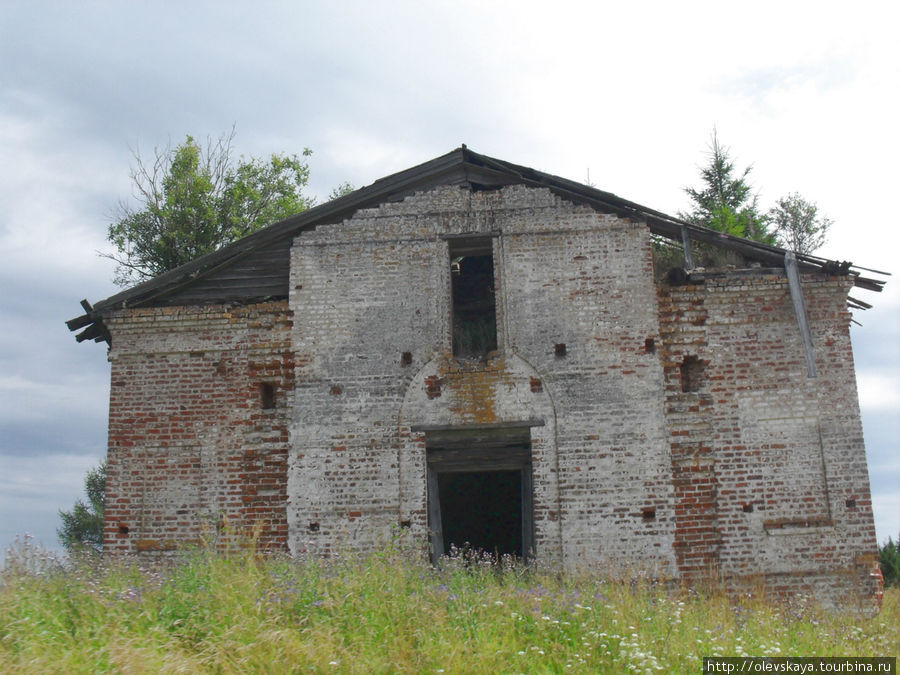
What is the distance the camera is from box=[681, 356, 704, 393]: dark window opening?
1066cm

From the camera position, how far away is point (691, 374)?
10734 millimetres

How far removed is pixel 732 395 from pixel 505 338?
9.98 ft

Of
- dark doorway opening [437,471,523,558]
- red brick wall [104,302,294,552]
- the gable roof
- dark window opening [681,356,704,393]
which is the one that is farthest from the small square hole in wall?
dark window opening [681,356,704,393]

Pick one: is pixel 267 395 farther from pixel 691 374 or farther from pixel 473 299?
pixel 691 374

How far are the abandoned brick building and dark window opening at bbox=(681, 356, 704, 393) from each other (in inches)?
1.1

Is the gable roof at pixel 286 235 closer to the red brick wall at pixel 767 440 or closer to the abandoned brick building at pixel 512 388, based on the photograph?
the abandoned brick building at pixel 512 388

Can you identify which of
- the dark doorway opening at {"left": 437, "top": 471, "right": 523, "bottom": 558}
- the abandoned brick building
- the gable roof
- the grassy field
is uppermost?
the gable roof

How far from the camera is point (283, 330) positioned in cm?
1113

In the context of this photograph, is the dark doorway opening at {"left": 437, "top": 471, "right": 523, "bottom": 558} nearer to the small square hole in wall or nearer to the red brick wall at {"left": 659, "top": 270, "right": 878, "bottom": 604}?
the small square hole in wall

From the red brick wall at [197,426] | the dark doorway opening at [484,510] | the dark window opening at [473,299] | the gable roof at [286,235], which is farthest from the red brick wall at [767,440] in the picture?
the red brick wall at [197,426]

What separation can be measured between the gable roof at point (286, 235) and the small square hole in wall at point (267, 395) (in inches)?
51.6

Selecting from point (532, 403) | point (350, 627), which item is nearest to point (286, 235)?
point (532, 403)

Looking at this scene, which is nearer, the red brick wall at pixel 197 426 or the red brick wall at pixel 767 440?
the red brick wall at pixel 767 440

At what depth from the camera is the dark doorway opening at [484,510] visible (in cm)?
1425
